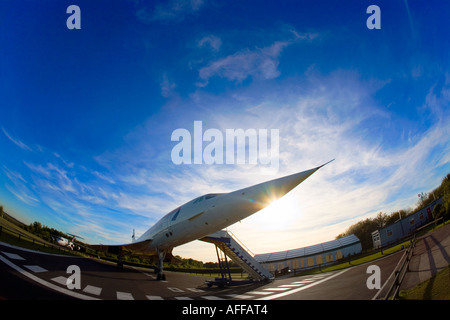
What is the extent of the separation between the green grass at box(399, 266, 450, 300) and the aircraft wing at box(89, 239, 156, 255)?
1893 centimetres

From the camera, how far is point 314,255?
3291 cm

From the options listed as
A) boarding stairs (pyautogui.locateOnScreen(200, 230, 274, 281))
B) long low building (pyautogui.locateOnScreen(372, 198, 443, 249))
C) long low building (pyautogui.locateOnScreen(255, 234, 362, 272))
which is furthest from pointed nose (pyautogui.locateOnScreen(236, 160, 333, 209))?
long low building (pyautogui.locateOnScreen(255, 234, 362, 272))

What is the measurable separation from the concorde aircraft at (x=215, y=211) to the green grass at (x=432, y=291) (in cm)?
428

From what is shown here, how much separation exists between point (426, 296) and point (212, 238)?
49.1ft

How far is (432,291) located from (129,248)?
24.4 m

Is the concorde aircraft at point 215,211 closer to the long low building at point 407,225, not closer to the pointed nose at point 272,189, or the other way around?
the pointed nose at point 272,189

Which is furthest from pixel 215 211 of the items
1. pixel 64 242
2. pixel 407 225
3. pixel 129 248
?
pixel 64 242

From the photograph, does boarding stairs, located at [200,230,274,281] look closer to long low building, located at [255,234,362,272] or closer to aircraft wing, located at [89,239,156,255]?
aircraft wing, located at [89,239,156,255]

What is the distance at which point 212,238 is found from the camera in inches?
691
